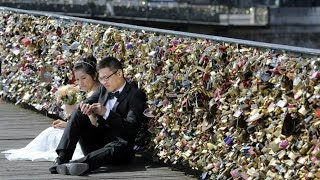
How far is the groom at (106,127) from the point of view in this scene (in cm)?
856

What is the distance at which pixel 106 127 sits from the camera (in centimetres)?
877

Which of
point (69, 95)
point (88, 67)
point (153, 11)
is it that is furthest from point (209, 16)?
point (88, 67)

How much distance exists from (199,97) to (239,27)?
50535 mm

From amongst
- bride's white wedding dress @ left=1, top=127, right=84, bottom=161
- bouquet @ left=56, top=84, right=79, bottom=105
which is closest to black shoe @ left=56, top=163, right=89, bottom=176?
bride's white wedding dress @ left=1, top=127, right=84, bottom=161

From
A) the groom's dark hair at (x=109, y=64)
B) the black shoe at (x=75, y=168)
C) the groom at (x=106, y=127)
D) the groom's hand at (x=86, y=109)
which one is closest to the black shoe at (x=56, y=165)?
the groom at (x=106, y=127)

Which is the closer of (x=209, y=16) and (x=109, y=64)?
(x=109, y=64)

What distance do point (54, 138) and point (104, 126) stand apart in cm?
100

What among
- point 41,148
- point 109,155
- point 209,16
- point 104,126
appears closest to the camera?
point 109,155

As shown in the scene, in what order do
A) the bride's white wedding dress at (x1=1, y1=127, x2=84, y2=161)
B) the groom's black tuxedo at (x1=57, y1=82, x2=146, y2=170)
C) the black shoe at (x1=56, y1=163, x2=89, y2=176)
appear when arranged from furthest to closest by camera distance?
the bride's white wedding dress at (x1=1, y1=127, x2=84, y2=161), the groom's black tuxedo at (x1=57, y1=82, x2=146, y2=170), the black shoe at (x1=56, y1=163, x2=89, y2=176)

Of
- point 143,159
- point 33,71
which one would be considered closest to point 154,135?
point 143,159

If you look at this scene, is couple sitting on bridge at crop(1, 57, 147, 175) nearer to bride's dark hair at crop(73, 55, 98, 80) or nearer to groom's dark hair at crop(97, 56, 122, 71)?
groom's dark hair at crop(97, 56, 122, 71)

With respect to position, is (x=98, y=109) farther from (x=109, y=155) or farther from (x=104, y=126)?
(x=109, y=155)

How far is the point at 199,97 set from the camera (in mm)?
8297

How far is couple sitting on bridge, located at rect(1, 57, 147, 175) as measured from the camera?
8570 mm
